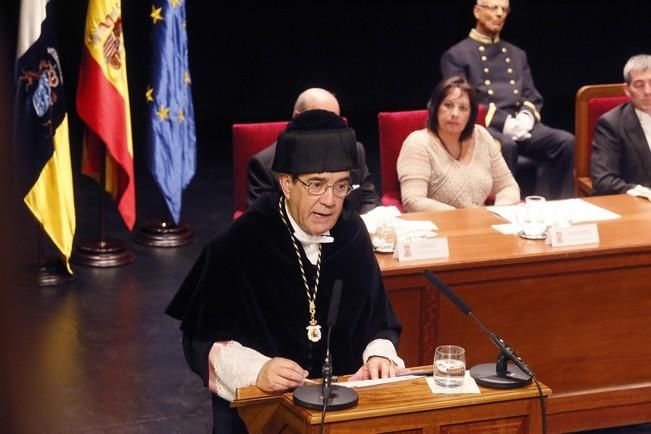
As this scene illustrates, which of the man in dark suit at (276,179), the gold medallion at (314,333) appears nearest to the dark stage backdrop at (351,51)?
the man in dark suit at (276,179)

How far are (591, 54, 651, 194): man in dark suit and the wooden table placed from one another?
1266 millimetres

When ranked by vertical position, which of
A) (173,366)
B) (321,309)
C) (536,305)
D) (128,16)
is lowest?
(173,366)

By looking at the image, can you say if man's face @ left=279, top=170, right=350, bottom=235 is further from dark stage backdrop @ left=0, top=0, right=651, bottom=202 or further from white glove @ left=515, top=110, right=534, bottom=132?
dark stage backdrop @ left=0, top=0, right=651, bottom=202

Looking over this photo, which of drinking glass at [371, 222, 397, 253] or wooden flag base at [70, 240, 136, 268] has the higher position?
drinking glass at [371, 222, 397, 253]

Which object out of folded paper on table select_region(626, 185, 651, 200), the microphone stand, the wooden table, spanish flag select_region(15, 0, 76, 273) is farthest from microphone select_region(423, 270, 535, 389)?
spanish flag select_region(15, 0, 76, 273)

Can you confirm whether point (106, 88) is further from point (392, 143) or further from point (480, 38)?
point (480, 38)

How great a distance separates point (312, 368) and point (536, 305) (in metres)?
1.85

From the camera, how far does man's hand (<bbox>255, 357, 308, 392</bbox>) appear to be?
7.96ft

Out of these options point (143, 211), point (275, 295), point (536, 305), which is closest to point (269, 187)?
point (536, 305)

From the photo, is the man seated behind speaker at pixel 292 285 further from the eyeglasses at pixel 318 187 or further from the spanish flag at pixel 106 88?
the spanish flag at pixel 106 88

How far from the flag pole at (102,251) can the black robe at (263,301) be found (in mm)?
4062

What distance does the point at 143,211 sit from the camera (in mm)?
8117

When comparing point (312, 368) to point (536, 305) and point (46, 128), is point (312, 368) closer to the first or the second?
point (536, 305)

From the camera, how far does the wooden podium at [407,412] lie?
7.39 feet
